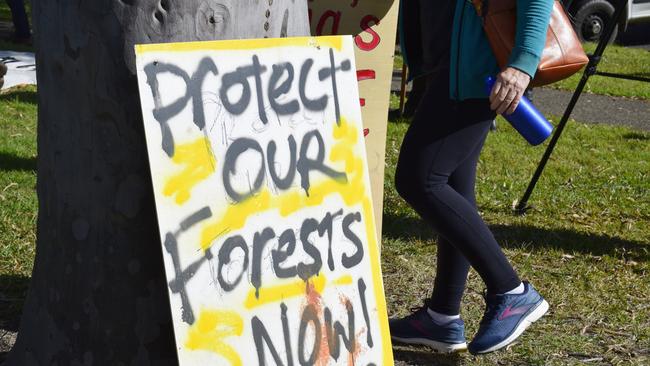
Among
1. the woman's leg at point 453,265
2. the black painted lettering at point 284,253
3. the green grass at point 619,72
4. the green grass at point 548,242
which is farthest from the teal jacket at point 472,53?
the green grass at point 619,72

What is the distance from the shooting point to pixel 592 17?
1399cm

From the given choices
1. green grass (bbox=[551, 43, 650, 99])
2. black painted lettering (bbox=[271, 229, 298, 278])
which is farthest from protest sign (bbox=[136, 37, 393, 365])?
green grass (bbox=[551, 43, 650, 99])

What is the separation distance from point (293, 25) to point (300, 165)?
1.54 feet

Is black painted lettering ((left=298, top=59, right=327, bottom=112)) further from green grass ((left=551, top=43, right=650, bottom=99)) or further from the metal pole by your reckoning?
green grass ((left=551, top=43, right=650, bottom=99))

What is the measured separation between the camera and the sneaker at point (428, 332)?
11.8ft

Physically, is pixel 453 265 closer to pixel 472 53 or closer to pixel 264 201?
pixel 472 53

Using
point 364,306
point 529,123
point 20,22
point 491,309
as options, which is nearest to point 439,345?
point 491,309

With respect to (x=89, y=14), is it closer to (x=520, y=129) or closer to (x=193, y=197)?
(x=193, y=197)

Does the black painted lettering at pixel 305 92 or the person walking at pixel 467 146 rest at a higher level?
the black painted lettering at pixel 305 92

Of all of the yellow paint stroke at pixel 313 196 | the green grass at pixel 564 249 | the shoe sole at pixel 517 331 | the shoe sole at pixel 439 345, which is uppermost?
the yellow paint stroke at pixel 313 196

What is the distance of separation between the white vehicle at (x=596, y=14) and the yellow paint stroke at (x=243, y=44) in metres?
11.8

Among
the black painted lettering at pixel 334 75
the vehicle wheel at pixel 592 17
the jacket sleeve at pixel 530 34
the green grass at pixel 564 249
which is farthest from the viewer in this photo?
the vehicle wheel at pixel 592 17

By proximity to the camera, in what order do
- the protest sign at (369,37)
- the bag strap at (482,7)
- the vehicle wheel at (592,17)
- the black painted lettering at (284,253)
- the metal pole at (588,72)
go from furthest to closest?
the vehicle wheel at (592,17), the metal pole at (588,72), the protest sign at (369,37), the bag strap at (482,7), the black painted lettering at (284,253)

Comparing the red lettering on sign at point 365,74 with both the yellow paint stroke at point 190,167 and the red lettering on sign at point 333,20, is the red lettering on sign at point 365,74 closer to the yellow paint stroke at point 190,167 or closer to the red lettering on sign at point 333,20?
the red lettering on sign at point 333,20
